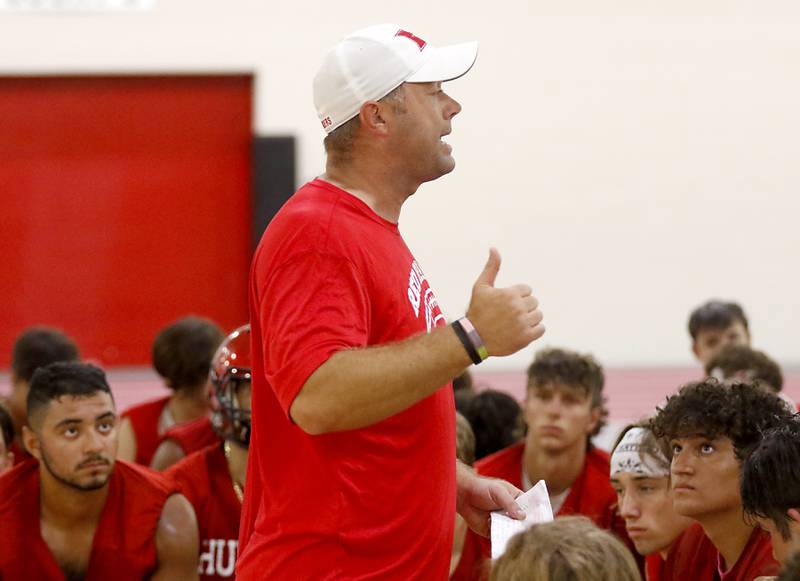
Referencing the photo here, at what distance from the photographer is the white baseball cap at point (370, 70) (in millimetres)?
2375

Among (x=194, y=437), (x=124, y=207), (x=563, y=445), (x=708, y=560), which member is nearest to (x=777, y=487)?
(x=708, y=560)

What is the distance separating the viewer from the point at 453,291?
33.4 feet

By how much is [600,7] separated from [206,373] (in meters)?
6.23

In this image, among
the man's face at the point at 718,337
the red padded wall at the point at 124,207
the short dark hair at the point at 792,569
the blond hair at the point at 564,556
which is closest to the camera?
the short dark hair at the point at 792,569

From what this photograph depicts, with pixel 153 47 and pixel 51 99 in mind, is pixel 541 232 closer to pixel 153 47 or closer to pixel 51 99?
pixel 153 47

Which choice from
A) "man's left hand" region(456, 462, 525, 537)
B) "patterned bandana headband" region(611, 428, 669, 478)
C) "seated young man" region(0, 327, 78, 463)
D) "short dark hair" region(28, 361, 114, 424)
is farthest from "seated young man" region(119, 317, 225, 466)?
"man's left hand" region(456, 462, 525, 537)

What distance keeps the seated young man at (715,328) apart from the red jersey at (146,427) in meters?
2.97

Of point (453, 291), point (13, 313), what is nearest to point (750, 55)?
point (453, 291)

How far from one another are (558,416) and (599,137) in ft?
19.9

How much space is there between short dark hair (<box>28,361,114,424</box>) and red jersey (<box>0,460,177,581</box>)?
25 cm

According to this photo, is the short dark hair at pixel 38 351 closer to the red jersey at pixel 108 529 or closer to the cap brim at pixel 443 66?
the red jersey at pixel 108 529

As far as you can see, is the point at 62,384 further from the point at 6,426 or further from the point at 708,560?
the point at 708,560

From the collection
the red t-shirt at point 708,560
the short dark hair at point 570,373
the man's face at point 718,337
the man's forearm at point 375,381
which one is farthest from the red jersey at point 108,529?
the man's face at point 718,337

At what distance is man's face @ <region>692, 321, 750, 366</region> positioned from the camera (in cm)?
664
